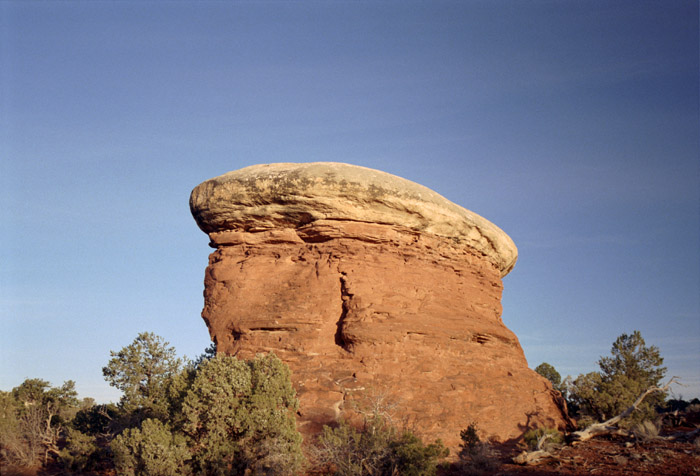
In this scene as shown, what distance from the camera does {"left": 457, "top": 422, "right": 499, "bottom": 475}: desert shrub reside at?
42.7ft

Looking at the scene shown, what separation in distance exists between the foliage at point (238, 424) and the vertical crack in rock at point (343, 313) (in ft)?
9.02

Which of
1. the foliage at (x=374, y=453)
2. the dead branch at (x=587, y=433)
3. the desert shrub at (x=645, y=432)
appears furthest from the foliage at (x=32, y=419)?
the desert shrub at (x=645, y=432)

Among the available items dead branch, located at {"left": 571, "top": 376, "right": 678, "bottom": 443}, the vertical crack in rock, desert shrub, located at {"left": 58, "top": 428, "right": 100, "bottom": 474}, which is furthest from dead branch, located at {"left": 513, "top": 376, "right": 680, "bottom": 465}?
desert shrub, located at {"left": 58, "top": 428, "right": 100, "bottom": 474}

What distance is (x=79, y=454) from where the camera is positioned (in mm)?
16031

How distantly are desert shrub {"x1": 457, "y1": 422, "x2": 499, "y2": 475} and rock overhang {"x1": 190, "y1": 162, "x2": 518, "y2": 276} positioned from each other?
638cm

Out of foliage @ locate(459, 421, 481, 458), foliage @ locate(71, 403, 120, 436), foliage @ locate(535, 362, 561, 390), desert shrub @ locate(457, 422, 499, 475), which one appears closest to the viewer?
desert shrub @ locate(457, 422, 499, 475)

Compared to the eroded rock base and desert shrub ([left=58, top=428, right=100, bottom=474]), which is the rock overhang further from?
desert shrub ([left=58, top=428, right=100, bottom=474])

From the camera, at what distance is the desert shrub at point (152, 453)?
12195 millimetres

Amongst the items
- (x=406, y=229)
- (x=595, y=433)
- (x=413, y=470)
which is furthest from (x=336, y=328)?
(x=595, y=433)

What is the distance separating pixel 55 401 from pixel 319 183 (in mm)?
13822

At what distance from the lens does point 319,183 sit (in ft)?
53.8

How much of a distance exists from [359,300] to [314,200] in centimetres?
319

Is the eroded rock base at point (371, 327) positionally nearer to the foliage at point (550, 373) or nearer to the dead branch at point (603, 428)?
the dead branch at point (603, 428)

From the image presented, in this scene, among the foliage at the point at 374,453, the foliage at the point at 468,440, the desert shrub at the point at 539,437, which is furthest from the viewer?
the desert shrub at the point at 539,437
